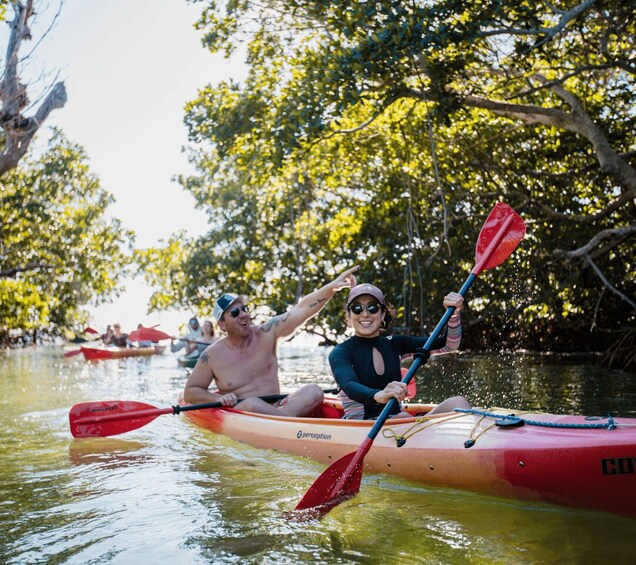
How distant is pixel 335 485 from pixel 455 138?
9838 mm

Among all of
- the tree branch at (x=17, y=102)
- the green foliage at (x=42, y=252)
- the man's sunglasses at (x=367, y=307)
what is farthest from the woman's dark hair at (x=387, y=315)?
the green foliage at (x=42, y=252)

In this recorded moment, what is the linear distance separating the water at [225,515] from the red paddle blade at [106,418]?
6.0 inches

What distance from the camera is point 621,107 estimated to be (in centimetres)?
1266

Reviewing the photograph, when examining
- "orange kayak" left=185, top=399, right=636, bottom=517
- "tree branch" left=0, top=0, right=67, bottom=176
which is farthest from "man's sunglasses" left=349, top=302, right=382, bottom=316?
"tree branch" left=0, top=0, right=67, bottom=176

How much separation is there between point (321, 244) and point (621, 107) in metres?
6.68

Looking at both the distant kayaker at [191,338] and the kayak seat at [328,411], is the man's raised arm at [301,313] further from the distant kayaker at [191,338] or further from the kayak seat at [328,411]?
the distant kayaker at [191,338]

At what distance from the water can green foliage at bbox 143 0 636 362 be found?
468cm

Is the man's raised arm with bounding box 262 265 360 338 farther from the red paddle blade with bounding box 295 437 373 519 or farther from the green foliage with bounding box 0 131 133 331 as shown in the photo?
the green foliage with bounding box 0 131 133 331

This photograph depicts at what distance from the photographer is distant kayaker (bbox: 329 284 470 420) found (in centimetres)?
493

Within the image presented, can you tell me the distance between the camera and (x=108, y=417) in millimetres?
6773

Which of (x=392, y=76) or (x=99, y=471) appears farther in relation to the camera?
(x=392, y=76)

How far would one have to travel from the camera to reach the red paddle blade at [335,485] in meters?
4.35

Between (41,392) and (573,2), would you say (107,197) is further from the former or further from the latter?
(573,2)

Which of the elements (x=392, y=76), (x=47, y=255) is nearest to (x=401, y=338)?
(x=392, y=76)
